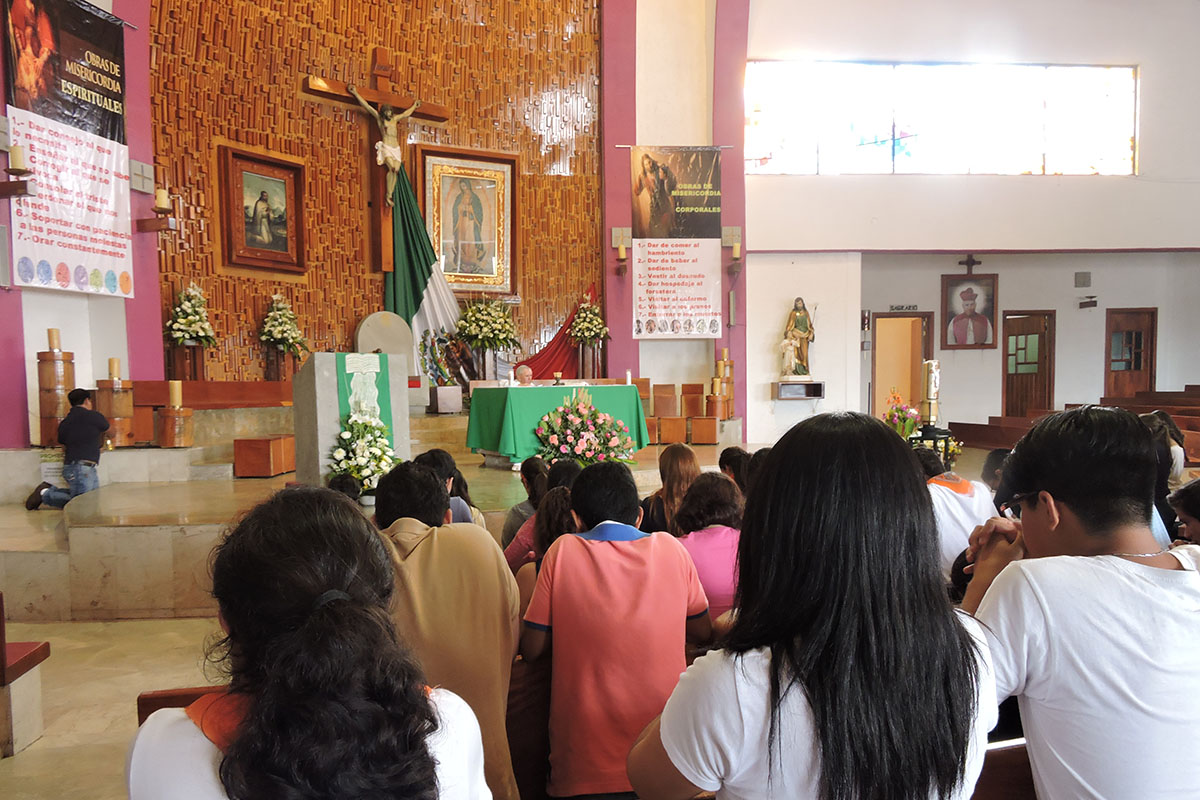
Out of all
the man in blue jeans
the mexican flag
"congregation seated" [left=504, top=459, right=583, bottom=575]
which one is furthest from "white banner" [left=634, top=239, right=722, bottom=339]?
"congregation seated" [left=504, top=459, right=583, bottom=575]

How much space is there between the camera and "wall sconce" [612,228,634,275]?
10602mm

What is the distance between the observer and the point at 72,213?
21.5 feet

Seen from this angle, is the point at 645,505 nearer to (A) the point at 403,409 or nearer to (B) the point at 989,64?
(A) the point at 403,409

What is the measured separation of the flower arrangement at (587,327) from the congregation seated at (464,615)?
8384 mm

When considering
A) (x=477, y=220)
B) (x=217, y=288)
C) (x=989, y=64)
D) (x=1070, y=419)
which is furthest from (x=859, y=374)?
(x=1070, y=419)

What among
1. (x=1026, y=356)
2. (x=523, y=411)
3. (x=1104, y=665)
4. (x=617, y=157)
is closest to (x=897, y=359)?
(x=1026, y=356)

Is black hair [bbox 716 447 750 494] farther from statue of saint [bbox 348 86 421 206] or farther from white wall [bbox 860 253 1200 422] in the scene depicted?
white wall [bbox 860 253 1200 422]

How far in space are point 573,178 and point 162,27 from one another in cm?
502

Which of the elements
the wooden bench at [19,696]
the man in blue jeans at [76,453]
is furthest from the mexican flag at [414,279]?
the wooden bench at [19,696]

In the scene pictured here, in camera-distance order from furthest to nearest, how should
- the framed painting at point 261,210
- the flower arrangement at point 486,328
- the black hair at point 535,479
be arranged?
the flower arrangement at point 486,328 < the framed painting at point 261,210 < the black hair at point 535,479

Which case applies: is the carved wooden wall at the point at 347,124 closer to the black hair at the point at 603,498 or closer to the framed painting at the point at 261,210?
the framed painting at the point at 261,210

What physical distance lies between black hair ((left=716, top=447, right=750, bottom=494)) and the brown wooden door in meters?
13.9

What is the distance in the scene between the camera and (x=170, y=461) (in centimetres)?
650

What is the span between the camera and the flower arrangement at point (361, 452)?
14.7 feet
